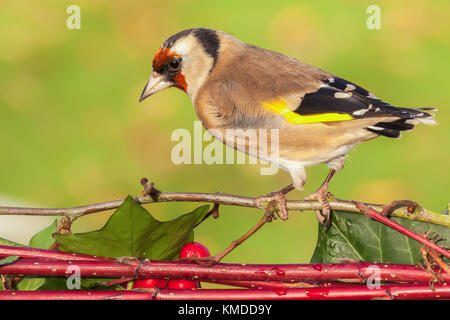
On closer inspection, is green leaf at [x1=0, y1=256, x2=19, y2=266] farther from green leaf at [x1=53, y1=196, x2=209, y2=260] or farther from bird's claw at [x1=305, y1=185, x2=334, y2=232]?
bird's claw at [x1=305, y1=185, x2=334, y2=232]

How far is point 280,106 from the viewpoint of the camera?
2133 millimetres

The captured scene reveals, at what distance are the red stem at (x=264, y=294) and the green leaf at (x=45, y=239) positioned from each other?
186 millimetres

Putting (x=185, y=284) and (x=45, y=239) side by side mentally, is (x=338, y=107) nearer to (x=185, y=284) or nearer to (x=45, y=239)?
(x=185, y=284)

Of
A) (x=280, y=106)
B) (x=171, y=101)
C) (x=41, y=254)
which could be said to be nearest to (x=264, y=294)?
(x=41, y=254)

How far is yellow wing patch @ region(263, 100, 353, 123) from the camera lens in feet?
6.98

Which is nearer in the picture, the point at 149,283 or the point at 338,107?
the point at 149,283

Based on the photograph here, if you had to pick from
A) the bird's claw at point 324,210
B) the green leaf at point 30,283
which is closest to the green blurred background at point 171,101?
the bird's claw at point 324,210

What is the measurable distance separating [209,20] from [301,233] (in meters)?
2.23

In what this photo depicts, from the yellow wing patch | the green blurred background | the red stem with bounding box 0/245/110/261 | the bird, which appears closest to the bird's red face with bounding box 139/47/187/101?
the bird

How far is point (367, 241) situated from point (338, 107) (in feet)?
3.49

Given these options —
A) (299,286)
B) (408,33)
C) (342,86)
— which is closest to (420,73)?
(408,33)

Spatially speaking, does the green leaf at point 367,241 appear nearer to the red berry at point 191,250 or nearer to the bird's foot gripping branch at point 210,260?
the bird's foot gripping branch at point 210,260
